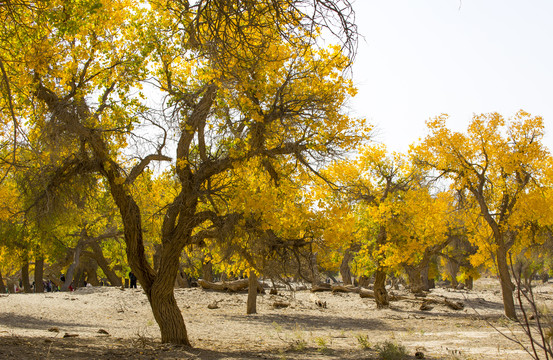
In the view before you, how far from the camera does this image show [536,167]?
13828 millimetres

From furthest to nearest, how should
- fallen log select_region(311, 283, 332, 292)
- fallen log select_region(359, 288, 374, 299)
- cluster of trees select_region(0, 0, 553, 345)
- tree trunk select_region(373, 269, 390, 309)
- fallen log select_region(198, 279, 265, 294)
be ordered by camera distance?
1. fallen log select_region(311, 283, 332, 292)
2. fallen log select_region(359, 288, 374, 299)
3. fallen log select_region(198, 279, 265, 294)
4. tree trunk select_region(373, 269, 390, 309)
5. cluster of trees select_region(0, 0, 553, 345)

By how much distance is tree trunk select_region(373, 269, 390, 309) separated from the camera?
18.9 meters

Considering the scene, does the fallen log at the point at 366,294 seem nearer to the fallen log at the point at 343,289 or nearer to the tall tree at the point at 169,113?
the fallen log at the point at 343,289

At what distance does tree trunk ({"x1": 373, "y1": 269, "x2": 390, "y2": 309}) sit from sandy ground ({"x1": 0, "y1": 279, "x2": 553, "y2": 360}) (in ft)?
1.70

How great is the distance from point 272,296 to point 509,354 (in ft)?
46.2

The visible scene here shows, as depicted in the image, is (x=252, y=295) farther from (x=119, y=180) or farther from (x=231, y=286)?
(x=119, y=180)

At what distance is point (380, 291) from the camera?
19.3 m

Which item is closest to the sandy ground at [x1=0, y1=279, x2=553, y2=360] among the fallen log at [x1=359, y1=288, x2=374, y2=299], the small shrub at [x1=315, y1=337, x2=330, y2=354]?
the small shrub at [x1=315, y1=337, x2=330, y2=354]

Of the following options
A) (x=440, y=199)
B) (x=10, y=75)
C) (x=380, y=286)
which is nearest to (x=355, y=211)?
(x=380, y=286)

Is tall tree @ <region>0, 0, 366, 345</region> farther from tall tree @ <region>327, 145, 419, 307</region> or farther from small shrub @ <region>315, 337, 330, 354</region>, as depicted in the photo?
tall tree @ <region>327, 145, 419, 307</region>

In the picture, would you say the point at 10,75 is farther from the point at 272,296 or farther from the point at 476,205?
the point at 272,296

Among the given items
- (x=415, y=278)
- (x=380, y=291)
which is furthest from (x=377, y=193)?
(x=415, y=278)

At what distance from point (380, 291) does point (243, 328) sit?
7.82m

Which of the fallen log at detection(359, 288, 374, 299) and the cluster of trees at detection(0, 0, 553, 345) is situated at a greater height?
the cluster of trees at detection(0, 0, 553, 345)
